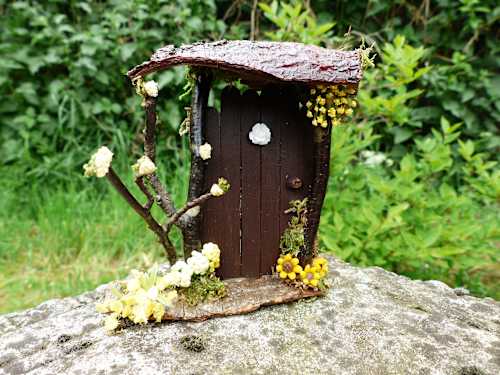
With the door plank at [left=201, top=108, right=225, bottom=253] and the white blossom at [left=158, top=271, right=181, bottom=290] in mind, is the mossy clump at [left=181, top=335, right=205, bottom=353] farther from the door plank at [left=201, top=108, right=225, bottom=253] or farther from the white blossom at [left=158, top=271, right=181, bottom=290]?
the door plank at [left=201, top=108, right=225, bottom=253]

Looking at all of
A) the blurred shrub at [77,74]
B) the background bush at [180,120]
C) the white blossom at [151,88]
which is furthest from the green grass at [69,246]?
the white blossom at [151,88]

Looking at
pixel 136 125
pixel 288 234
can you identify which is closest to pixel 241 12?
pixel 136 125

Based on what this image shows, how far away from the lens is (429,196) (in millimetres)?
2873

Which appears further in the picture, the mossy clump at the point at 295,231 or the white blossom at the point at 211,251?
the mossy clump at the point at 295,231

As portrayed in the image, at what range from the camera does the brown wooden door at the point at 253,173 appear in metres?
1.74

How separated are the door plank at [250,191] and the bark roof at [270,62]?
17 cm

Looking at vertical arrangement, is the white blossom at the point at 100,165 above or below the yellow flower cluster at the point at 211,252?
above

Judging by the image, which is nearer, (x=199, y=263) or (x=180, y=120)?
(x=199, y=263)

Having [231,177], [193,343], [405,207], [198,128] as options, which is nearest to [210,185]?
[231,177]

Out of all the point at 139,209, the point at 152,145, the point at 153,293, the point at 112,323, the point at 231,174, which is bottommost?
the point at 112,323

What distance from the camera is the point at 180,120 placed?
3.77 metres

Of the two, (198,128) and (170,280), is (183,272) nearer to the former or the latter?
(170,280)

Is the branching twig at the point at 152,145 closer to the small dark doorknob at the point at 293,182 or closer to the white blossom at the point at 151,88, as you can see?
the white blossom at the point at 151,88

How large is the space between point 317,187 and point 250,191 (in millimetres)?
240
